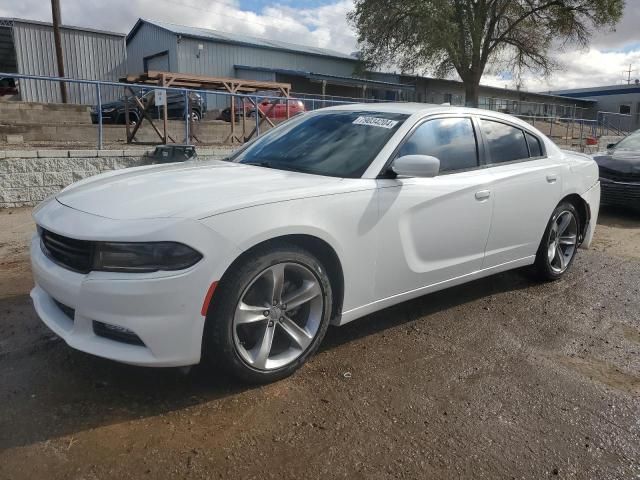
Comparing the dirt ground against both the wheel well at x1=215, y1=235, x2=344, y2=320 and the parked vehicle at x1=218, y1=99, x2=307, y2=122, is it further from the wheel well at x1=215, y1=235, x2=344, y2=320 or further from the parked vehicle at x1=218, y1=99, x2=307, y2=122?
the parked vehicle at x1=218, y1=99, x2=307, y2=122

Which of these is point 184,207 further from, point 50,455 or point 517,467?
point 517,467

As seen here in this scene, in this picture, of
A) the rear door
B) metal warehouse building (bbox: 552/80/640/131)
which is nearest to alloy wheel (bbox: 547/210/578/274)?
the rear door

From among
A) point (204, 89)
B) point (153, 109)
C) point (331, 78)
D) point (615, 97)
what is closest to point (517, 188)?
point (153, 109)

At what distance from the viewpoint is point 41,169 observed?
25.2 ft

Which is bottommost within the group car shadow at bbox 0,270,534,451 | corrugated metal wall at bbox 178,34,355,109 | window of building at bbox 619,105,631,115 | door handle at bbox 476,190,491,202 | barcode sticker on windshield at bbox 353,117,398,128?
car shadow at bbox 0,270,534,451

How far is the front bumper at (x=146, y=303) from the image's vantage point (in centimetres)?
238

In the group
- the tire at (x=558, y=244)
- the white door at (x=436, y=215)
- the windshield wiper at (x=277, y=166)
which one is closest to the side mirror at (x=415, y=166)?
the white door at (x=436, y=215)

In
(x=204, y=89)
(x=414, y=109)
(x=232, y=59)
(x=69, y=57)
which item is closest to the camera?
(x=414, y=109)

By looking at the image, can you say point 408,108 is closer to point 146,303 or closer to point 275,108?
point 146,303

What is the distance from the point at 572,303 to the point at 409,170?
220cm

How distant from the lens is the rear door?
3.97 m

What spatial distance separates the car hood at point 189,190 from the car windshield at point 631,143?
8021 millimetres

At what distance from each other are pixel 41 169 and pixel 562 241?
7.08 meters

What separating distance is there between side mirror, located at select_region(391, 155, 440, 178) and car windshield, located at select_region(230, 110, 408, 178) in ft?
0.72
